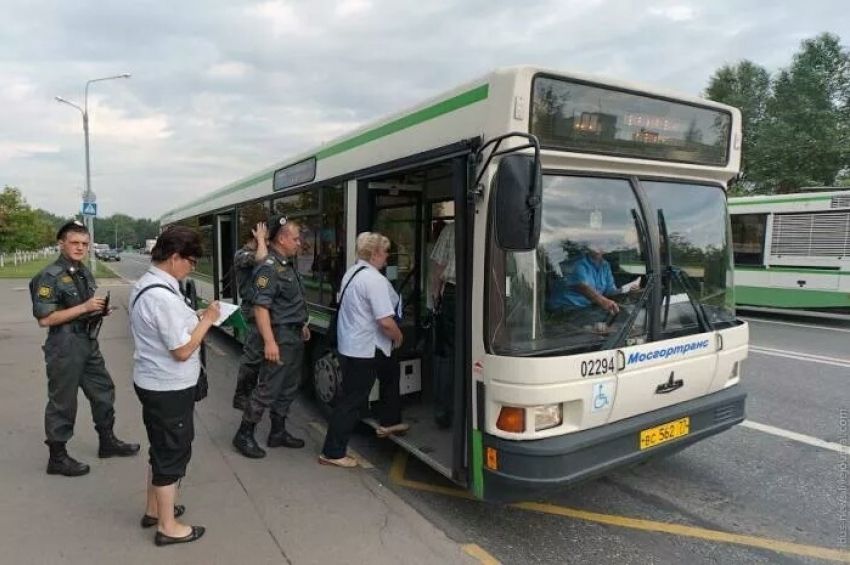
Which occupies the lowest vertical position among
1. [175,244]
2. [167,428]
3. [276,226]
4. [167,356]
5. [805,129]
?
[167,428]

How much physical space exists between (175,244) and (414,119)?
73.9 inches

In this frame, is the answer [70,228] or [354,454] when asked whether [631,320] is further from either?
[70,228]

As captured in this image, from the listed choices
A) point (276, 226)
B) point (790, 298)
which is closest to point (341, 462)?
point (276, 226)

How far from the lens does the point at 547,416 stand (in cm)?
325

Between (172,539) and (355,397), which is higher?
(355,397)

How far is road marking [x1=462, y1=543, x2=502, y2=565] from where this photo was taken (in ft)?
10.7

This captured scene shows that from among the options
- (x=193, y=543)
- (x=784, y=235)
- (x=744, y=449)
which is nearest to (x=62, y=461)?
(x=193, y=543)

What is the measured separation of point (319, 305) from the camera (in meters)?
5.96

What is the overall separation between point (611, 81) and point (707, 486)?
9.66ft

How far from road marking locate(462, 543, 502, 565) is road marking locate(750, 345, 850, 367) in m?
7.31

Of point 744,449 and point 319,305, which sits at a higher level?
point 319,305

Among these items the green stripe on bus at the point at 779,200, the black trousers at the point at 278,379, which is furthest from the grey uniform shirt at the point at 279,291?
the green stripe on bus at the point at 779,200

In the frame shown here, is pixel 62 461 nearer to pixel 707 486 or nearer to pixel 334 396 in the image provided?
pixel 334 396

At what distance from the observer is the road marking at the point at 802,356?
8.55 meters
